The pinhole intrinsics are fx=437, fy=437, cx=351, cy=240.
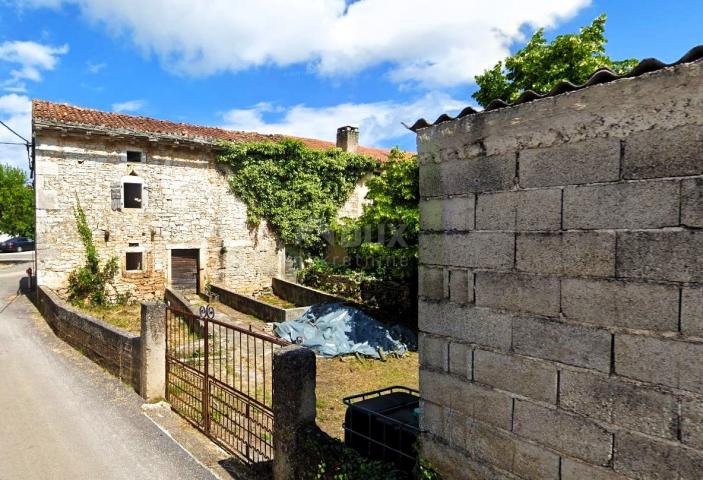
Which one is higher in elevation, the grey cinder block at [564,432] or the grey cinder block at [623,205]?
the grey cinder block at [623,205]

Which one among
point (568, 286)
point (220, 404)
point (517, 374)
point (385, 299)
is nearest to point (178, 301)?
point (385, 299)

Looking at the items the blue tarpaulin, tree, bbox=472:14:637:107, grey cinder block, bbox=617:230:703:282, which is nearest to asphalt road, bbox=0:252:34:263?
the blue tarpaulin

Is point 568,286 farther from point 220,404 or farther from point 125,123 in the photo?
point 125,123

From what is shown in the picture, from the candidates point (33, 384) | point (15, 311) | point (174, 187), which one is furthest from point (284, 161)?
point (33, 384)

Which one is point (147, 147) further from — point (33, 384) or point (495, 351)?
point (495, 351)

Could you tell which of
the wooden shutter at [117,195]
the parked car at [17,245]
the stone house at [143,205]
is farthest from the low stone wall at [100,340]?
the parked car at [17,245]

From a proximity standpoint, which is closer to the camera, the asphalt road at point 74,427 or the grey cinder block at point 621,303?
the grey cinder block at point 621,303

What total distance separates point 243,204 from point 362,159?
19.1ft

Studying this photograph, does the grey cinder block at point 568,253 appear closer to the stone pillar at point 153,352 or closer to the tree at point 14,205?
the stone pillar at point 153,352

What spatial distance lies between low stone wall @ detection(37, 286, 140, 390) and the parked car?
105ft

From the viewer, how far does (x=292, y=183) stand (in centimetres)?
1864

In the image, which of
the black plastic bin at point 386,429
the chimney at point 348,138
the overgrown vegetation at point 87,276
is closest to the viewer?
the black plastic bin at point 386,429

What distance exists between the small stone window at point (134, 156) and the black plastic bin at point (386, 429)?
14.5m

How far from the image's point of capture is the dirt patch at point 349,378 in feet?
24.8
